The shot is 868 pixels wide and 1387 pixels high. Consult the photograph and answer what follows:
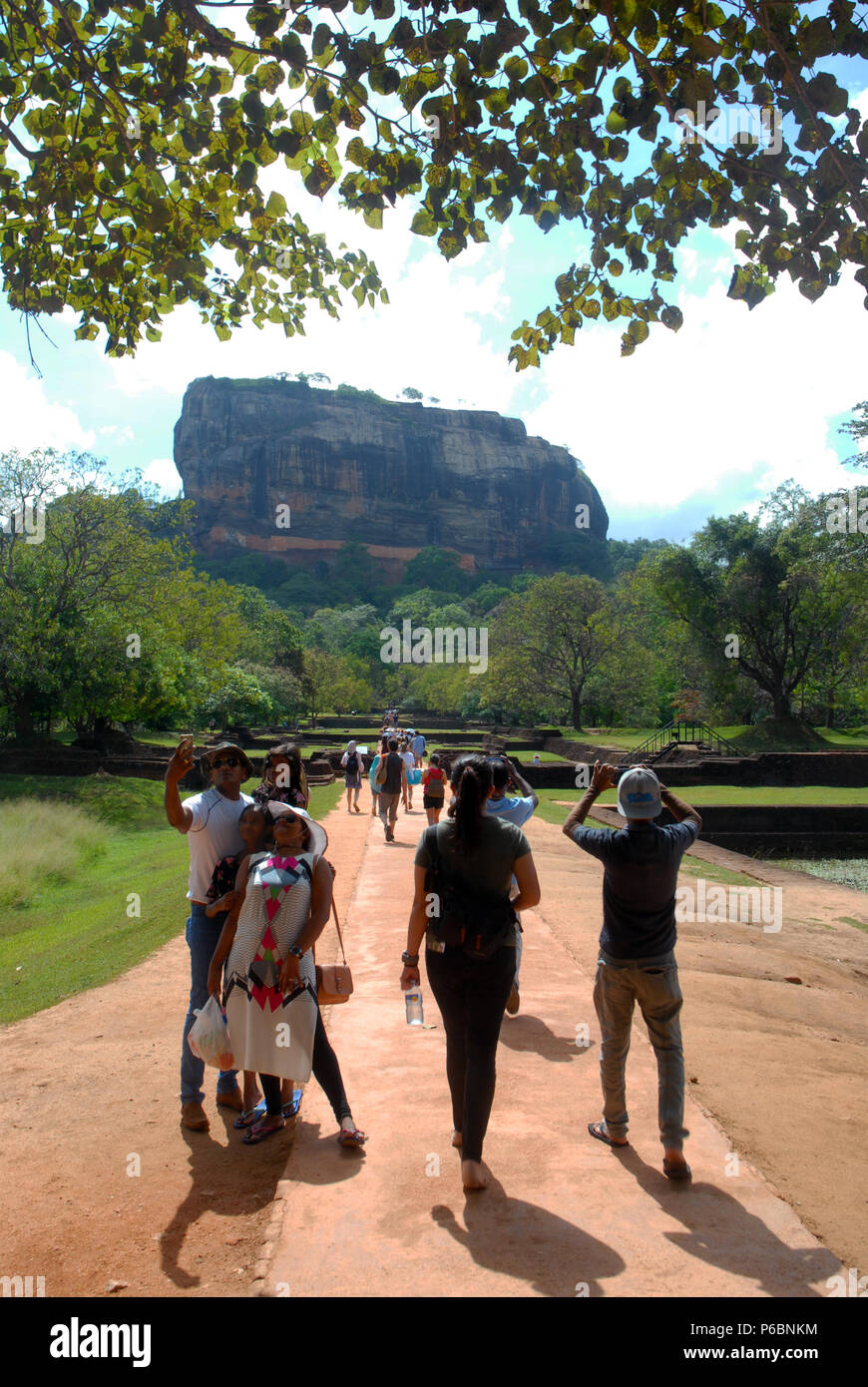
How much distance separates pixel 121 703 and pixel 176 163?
1977 cm

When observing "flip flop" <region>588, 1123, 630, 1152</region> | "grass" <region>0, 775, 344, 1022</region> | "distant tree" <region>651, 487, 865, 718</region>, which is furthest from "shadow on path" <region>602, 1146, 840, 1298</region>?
"distant tree" <region>651, 487, 865, 718</region>

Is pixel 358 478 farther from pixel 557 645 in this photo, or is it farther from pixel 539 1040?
pixel 539 1040

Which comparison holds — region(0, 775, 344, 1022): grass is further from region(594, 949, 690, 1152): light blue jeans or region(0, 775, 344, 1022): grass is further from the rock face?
the rock face

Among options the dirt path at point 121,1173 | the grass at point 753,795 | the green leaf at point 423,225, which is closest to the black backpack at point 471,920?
the dirt path at point 121,1173

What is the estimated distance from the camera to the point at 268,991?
10.4 ft

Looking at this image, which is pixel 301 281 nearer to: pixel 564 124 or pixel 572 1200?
pixel 564 124

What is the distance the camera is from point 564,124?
4.05m

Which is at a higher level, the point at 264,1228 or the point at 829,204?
the point at 829,204

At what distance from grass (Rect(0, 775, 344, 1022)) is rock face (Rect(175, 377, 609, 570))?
347 ft

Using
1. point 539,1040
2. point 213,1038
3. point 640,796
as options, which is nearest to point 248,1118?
point 213,1038

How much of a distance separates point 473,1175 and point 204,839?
60.2 inches

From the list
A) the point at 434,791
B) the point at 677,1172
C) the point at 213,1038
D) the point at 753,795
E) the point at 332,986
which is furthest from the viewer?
the point at 753,795

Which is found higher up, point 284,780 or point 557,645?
point 557,645
